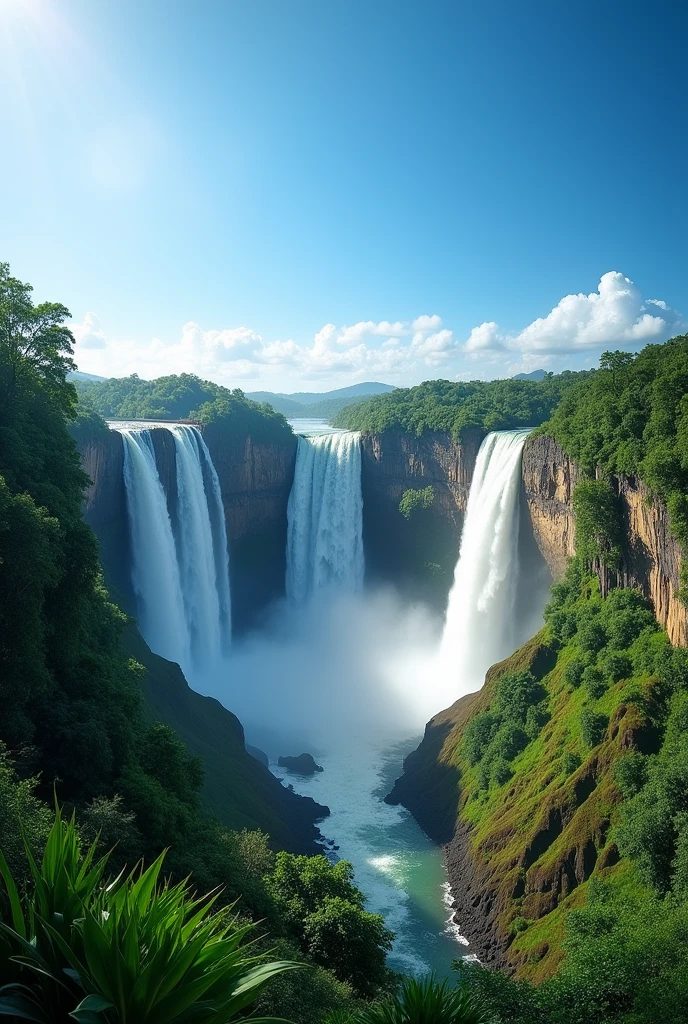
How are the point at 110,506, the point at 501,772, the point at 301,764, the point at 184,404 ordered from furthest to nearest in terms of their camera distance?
the point at 184,404 < the point at 110,506 < the point at 301,764 < the point at 501,772

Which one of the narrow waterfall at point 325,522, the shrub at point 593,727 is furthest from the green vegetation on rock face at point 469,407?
the shrub at point 593,727

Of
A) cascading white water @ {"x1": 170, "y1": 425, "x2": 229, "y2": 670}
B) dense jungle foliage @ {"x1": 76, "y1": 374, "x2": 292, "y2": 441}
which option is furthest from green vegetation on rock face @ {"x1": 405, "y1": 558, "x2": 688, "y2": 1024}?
dense jungle foliage @ {"x1": 76, "y1": 374, "x2": 292, "y2": 441}

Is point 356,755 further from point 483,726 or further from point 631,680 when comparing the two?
point 631,680

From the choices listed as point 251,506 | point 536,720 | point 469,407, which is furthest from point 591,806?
point 251,506

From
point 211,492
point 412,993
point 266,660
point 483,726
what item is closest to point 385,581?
point 266,660

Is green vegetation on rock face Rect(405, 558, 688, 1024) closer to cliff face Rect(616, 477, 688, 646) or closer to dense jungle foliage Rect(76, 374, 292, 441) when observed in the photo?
cliff face Rect(616, 477, 688, 646)

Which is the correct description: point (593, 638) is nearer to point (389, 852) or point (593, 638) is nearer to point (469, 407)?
point (389, 852)
